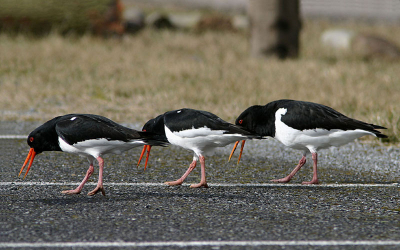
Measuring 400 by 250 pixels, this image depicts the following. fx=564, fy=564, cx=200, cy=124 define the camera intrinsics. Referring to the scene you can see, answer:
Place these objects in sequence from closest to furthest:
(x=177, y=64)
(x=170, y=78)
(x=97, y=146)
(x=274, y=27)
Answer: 1. (x=97, y=146)
2. (x=170, y=78)
3. (x=177, y=64)
4. (x=274, y=27)

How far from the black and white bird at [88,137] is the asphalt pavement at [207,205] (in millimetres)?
504

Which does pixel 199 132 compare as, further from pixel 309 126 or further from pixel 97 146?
pixel 309 126

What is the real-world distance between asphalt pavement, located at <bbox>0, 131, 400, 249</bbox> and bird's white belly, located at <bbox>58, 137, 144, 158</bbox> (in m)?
0.49

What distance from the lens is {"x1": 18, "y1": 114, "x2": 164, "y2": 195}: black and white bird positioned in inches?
225

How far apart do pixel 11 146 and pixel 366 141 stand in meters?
5.55

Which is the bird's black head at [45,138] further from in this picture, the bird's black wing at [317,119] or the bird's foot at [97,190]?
the bird's black wing at [317,119]

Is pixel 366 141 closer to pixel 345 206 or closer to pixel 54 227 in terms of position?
pixel 345 206

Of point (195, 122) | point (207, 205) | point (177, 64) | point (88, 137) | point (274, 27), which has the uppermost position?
point (274, 27)

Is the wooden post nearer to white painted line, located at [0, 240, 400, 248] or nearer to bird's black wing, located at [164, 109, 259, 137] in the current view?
bird's black wing, located at [164, 109, 259, 137]

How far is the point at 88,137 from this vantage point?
5715 millimetres

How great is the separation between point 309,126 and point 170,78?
27.6ft

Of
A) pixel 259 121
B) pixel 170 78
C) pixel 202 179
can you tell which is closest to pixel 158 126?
pixel 202 179

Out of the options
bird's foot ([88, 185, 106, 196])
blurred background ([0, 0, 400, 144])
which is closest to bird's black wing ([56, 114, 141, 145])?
bird's foot ([88, 185, 106, 196])

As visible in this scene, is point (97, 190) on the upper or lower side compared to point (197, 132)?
lower
